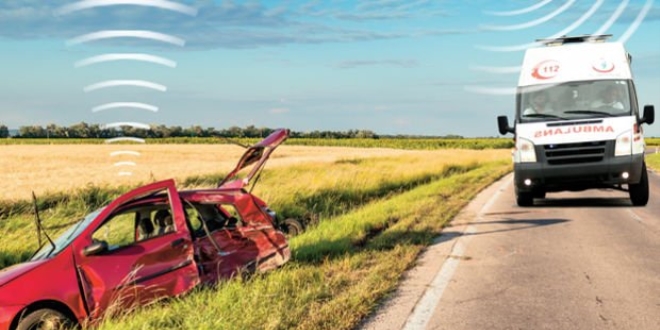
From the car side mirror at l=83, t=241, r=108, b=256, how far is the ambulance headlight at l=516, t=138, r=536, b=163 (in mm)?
10776

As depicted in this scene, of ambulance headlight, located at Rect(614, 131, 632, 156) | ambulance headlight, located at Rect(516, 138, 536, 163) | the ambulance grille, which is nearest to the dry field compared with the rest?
ambulance headlight, located at Rect(516, 138, 536, 163)

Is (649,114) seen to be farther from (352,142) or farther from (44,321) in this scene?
(352,142)

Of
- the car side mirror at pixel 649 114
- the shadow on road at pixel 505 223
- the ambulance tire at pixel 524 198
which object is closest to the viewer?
the shadow on road at pixel 505 223

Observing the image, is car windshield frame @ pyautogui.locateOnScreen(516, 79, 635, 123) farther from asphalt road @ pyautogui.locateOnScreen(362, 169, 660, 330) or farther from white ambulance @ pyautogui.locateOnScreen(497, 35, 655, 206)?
asphalt road @ pyautogui.locateOnScreen(362, 169, 660, 330)

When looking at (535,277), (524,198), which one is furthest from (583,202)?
(535,277)

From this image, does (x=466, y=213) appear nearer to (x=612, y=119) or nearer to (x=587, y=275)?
(x=612, y=119)

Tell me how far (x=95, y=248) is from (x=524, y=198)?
469 inches

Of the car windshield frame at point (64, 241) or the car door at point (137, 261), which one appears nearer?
the car door at point (137, 261)

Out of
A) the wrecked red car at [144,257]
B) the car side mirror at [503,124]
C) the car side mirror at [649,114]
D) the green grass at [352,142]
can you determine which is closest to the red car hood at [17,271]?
the wrecked red car at [144,257]

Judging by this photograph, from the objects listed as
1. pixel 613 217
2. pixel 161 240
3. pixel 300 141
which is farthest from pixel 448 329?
pixel 300 141

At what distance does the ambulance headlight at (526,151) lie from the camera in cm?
1533

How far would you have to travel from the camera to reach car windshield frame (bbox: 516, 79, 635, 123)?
1524 centimetres

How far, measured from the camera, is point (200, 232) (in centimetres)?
784

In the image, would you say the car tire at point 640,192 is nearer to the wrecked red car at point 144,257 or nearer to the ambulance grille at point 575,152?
the ambulance grille at point 575,152
